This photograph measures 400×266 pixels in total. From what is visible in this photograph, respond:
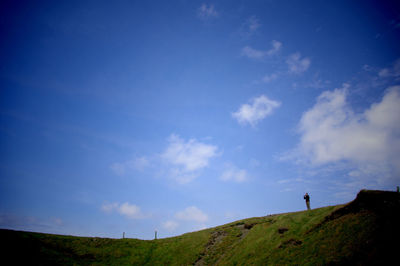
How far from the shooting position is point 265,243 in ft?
91.8

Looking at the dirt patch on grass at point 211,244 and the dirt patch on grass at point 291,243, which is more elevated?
the dirt patch on grass at point 291,243

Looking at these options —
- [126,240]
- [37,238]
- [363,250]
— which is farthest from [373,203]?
[37,238]

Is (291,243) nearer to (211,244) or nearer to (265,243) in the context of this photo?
(265,243)

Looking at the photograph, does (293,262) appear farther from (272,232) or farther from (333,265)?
(272,232)

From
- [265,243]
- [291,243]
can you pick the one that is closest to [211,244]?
[265,243]

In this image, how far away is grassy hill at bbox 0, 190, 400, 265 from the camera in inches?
682

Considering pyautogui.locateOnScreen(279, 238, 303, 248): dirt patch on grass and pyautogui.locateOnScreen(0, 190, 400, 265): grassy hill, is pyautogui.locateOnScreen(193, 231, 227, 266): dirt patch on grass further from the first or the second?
pyautogui.locateOnScreen(279, 238, 303, 248): dirt patch on grass

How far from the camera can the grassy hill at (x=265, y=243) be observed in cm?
1733

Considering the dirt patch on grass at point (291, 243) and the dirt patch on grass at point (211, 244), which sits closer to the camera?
the dirt patch on grass at point (291, 243)

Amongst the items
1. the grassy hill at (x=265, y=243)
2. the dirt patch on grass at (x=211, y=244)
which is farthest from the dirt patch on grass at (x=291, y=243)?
the dirt patch on grass at (x=211, y=244)

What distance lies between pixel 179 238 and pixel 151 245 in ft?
20.8

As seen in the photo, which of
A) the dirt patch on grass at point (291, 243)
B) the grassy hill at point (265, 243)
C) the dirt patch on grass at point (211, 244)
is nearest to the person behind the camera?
the grassy hill at point (265, 243)

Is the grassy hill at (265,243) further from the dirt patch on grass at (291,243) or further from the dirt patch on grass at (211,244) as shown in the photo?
the dirt patch on grass at (291,243)

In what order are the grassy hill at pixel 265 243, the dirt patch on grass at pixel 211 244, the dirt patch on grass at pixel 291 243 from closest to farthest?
the grassy hill at pixel 265 243
the dirt patch on grass at pixel 291 243
the dirt patch on grass at pixel 211 244
